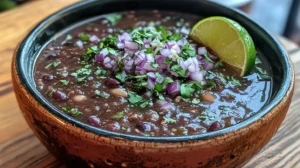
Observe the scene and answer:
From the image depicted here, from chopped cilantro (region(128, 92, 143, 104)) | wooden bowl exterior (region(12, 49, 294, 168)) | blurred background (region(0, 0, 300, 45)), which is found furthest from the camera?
blurred background (region(0, 0, 300, 45))

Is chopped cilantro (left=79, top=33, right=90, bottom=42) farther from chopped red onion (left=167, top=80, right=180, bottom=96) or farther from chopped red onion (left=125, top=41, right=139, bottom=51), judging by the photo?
chopped red onion (left=167, top=80, right=180, bottom=96)

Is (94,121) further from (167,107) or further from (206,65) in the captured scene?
(206,65)

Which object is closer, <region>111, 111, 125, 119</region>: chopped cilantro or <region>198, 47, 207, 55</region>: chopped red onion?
<region>111, 111, 125, 119</region>: chopped cilantro

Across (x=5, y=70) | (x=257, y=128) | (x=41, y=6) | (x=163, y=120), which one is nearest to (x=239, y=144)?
(x=257, y=128)

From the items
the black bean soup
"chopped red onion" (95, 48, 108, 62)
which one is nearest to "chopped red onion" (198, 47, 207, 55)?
the black bean soup

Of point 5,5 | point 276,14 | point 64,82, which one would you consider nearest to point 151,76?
point 64,82

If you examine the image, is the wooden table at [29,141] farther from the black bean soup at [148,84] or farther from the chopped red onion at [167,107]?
the chopped red onion at [167,107]

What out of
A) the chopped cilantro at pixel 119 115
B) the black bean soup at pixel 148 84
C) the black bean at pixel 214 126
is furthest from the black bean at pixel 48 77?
the black bean at pixel 214 126
